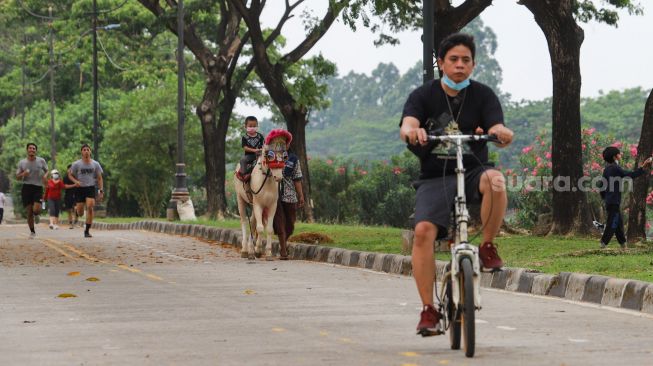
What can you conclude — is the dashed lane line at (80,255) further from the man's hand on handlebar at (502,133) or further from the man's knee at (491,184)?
the man's hand on handlebar at (502,133)

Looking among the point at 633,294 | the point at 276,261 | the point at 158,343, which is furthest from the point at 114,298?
the point at 276,261

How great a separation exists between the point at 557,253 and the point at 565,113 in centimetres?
613

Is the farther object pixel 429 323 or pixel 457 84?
pixel 457 84

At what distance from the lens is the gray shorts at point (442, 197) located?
8.73 meters

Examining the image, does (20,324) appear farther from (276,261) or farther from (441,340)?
(276,261)

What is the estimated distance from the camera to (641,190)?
20062 millimetres

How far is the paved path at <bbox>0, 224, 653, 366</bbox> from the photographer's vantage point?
8.62 meters

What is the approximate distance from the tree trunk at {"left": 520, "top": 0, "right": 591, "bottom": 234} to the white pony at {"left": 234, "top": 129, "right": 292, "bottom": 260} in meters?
5.52

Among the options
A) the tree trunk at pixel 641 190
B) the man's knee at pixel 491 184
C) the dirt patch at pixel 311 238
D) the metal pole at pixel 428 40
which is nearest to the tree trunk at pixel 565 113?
the tree trunk at pixel 641 190

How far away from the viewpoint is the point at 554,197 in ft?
79.7

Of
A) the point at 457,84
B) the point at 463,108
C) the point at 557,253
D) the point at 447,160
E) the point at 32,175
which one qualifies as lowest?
the point at 557,253

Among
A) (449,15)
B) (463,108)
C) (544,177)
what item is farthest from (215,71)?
(463,108)

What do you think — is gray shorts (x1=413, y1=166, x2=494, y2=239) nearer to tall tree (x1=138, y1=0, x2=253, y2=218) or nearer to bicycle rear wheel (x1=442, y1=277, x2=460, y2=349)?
bicycle rear wheel (x1=442, y1=277, x2=460, y2=349)

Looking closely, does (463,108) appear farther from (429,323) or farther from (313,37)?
(313,37)
